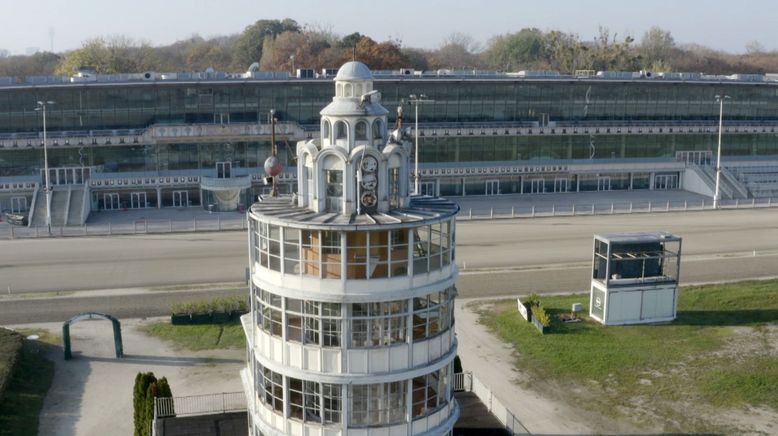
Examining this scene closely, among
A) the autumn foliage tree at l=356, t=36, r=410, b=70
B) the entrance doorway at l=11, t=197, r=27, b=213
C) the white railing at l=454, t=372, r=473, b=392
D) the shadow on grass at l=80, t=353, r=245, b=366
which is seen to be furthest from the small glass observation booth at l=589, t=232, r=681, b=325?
the autumn foliage tree at l=356, t=36, r=410, b=70

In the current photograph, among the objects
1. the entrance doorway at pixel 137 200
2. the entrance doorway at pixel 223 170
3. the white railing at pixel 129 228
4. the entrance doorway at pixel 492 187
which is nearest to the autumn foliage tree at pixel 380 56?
the entrance doorway at pixel 492 187

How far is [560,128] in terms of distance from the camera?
8206 centimetres

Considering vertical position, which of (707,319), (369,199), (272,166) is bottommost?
(707,319)

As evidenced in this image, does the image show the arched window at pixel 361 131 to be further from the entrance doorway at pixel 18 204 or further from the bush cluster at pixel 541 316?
the entrance doorway at pixel 18 204

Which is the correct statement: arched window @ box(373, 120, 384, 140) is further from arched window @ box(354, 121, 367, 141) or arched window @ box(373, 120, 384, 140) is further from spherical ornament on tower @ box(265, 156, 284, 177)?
spherical ornament on tower @ box(265, 156, 284, 177)

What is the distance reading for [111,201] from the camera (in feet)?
233

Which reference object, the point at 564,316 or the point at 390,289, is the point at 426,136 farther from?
the point at 390,289

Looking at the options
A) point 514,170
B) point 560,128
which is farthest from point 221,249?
point 560,128

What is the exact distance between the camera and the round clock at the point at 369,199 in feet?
65.3

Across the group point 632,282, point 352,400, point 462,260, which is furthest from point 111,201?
point 352,400

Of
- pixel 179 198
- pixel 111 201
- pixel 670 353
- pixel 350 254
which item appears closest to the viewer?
pixel 350 254

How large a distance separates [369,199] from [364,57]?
95.2 metres

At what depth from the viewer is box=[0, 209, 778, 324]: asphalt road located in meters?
43.7

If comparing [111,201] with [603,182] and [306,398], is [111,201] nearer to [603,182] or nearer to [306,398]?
[603,182]
